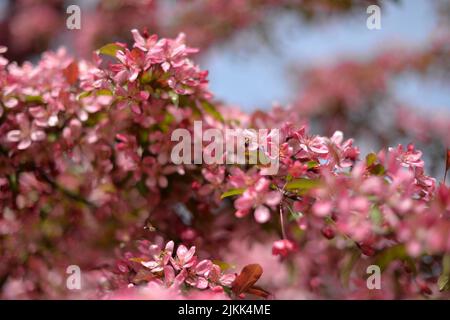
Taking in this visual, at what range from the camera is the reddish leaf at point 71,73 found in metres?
1.07

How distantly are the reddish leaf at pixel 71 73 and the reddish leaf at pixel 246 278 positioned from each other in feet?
1.67

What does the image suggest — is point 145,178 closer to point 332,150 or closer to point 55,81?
point 55,81

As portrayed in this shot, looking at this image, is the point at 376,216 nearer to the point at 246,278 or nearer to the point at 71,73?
the point at 246,278

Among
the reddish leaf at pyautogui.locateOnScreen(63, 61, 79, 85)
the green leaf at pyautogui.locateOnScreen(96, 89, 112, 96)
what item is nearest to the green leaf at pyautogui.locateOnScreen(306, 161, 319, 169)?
the green leaf at pyautogui.locateOnScreen(96, 89, 112, 96)

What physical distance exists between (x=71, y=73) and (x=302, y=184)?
523 millimetres

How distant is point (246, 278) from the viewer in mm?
851

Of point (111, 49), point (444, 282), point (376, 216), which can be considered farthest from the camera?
point (111, 49)

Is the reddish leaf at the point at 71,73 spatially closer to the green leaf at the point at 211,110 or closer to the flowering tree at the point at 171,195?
the flowering tree at the point at 171,195

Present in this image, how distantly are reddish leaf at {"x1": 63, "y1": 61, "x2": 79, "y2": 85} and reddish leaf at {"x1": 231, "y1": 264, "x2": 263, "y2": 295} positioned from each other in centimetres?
51

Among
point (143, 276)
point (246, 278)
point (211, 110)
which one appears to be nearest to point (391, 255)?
point (246, 278)

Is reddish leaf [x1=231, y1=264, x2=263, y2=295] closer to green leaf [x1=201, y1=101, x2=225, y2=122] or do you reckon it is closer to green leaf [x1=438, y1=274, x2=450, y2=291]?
green leaf [x1=438, y1=274, x2=450, y2=291]

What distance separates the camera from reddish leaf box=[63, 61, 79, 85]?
107 centimetres

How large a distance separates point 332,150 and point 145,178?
40 centimetres

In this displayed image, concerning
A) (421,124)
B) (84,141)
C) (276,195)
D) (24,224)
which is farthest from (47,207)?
(421,124)
